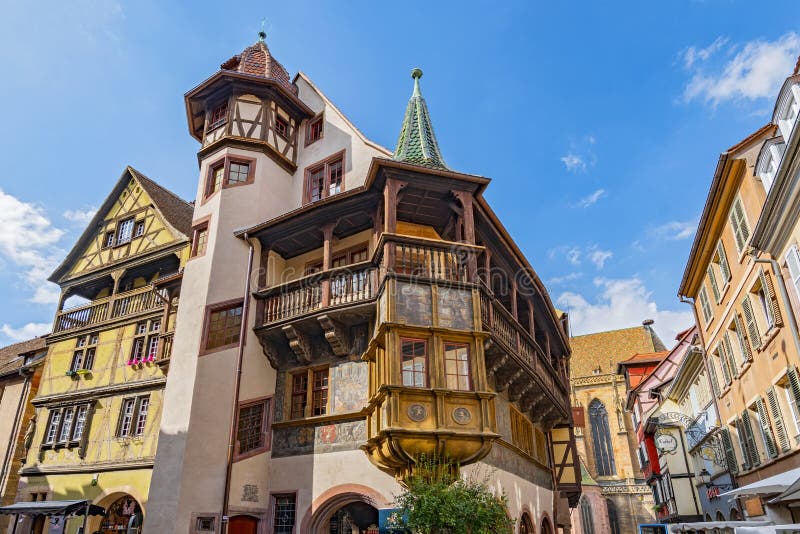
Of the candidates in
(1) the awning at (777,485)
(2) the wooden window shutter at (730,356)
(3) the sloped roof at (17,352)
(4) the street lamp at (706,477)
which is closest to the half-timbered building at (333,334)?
(1) the awning at (777,485)

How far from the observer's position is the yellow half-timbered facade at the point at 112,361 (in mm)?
18125

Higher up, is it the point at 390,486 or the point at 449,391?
the point at 449,391

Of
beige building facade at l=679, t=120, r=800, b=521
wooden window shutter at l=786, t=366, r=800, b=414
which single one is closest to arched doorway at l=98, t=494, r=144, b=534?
beige building facade at l=679, t=120, r=800, b=521

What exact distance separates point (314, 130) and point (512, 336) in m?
9.20

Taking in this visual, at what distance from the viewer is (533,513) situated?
53.9 ft

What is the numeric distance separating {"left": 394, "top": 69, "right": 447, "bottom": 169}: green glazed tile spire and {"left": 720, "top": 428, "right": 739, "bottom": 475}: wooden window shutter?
11904 mm

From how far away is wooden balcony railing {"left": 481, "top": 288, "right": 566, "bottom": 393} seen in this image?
13125 mm

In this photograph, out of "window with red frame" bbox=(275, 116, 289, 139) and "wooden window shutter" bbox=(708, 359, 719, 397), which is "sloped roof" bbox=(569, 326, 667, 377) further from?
"window with red frame" bbox=(275, 116, 289, 139)

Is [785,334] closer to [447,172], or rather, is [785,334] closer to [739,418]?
[739,418]

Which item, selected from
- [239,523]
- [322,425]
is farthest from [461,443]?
[239,523]

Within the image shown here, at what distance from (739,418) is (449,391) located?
32.2 feet

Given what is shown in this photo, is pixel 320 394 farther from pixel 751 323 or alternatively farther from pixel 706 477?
pixel 706 477

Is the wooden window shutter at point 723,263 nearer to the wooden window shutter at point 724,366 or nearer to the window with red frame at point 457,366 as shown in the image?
the wooden window shutter at point 724,366

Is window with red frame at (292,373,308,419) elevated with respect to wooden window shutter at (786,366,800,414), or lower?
elevated
